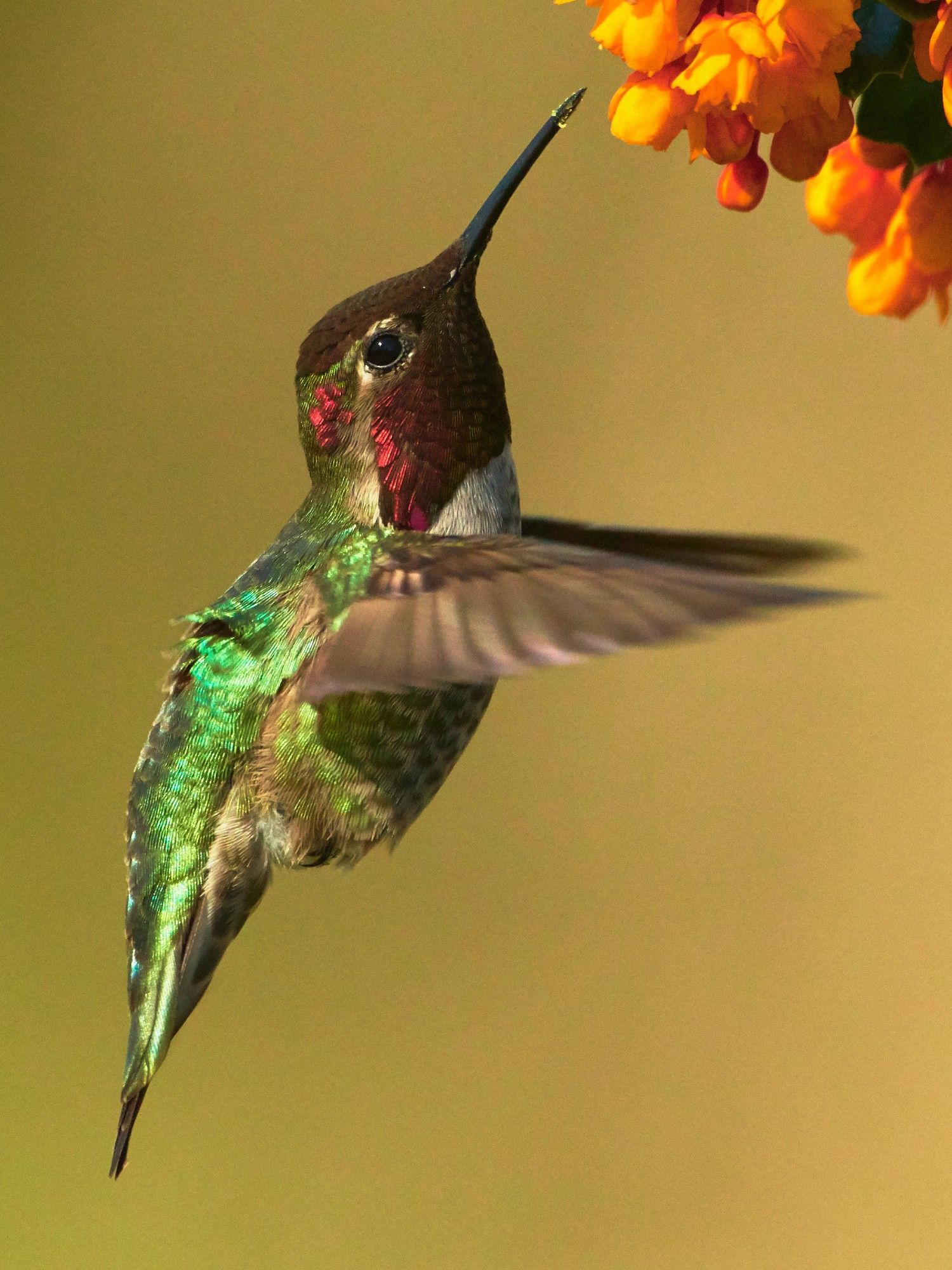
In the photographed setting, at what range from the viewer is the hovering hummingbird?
3.27 ft

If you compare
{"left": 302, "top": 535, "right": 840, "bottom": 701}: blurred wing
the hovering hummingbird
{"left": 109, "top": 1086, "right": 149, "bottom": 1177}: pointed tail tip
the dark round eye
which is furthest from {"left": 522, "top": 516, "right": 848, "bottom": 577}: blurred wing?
{"left": 109, "top": 1086, "right": 149, "bottom": 1177}: pointed tail tip

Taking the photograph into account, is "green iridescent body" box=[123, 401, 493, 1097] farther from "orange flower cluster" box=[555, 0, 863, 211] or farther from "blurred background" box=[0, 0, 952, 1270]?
"blurred background" box=[0, 0, 952, 1270]

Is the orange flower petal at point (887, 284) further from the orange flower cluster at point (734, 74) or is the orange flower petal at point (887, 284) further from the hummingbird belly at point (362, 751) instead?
the hummingbird belly at point (362, 751)

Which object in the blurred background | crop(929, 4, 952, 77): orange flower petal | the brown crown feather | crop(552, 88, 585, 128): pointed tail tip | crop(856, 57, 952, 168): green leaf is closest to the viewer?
crop(929, 4, 952, 77): orange flower petal


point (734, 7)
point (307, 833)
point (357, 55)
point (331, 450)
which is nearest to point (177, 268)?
point (357, 55)

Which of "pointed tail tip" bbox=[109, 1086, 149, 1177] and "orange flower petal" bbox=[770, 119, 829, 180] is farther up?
"orange flower petal" bbox=[770, 119, 829, 180]

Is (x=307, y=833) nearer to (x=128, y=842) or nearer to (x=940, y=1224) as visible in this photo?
(x=128, y=842)

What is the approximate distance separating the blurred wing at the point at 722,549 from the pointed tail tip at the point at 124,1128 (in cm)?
59

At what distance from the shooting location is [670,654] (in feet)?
6.07

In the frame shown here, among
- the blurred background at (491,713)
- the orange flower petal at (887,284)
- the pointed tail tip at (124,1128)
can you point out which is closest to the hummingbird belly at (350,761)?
the pointed tail tip at (124,1128)

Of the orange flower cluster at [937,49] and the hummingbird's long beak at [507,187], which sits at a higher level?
the hummingbird's long beak at [507,187]

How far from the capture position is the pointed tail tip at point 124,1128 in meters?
1.05

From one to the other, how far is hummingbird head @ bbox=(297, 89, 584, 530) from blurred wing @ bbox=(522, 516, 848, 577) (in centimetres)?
22

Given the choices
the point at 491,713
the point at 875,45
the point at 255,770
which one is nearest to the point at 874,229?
the point at 875,45
